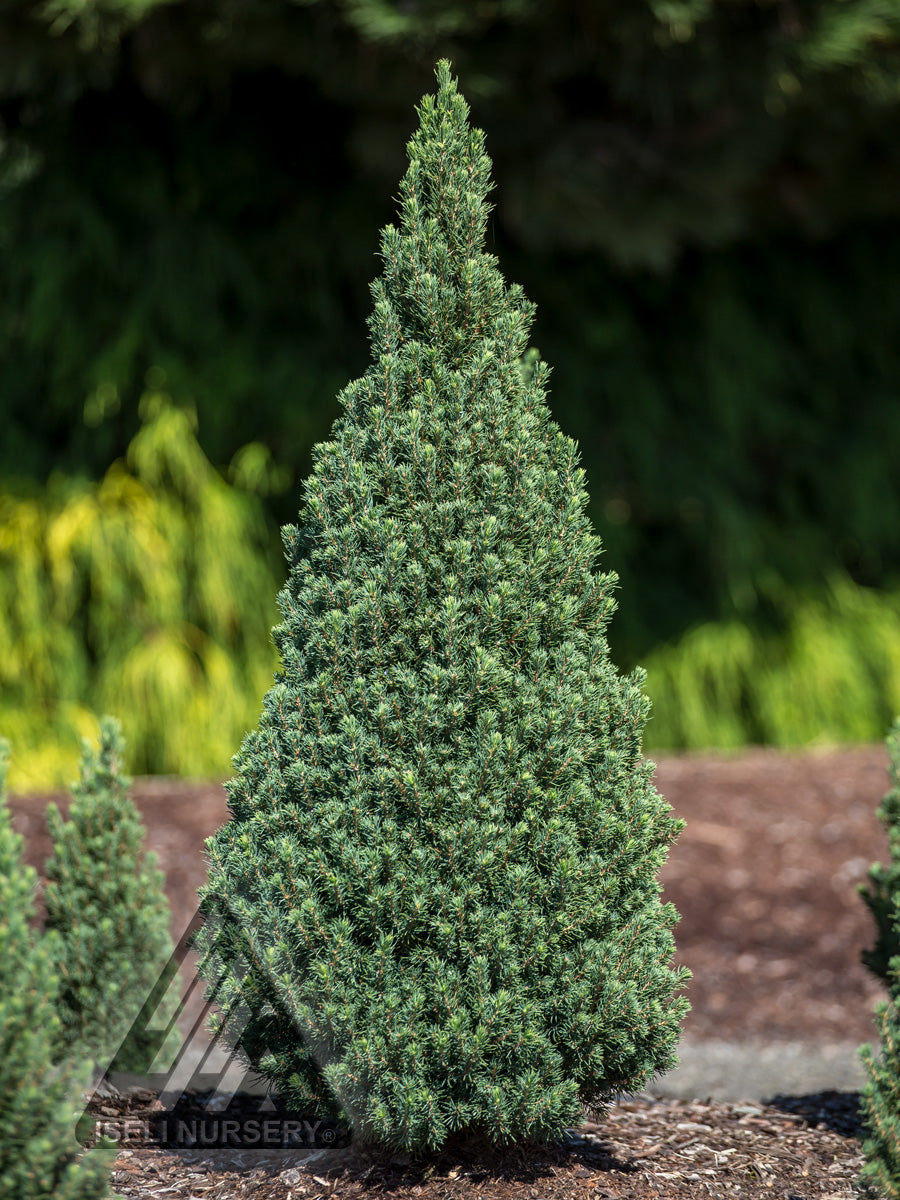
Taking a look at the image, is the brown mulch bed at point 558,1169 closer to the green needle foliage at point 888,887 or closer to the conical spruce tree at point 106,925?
the conical spruce tree at point 106,925

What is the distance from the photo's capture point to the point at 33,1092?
2031mm

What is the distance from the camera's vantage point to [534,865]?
239 cm

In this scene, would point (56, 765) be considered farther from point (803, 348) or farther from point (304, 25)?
point (803, 348)

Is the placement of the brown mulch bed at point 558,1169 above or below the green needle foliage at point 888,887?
below

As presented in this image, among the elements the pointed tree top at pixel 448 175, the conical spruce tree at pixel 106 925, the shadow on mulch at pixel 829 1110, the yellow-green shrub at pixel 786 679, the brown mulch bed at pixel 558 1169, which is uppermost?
the yellow-green shrub at pixel 786 679

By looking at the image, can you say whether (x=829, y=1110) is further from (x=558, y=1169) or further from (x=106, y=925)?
(x=106, y=925)

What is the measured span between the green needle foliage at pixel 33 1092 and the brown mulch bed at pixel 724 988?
58 centimetres

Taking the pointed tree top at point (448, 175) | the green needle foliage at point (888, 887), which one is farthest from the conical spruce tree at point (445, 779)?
the green needle foliage at point (888, 887)

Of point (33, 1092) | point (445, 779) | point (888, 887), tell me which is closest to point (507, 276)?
point (888, 887)

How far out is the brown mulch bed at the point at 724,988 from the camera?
2.55m

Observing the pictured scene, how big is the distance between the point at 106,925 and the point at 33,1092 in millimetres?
1138

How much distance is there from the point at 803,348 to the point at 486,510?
668 cm

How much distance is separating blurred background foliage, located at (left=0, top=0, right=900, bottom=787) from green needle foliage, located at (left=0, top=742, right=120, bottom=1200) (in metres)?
4.54

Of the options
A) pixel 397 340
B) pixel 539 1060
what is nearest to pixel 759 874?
pixel 539 1060
